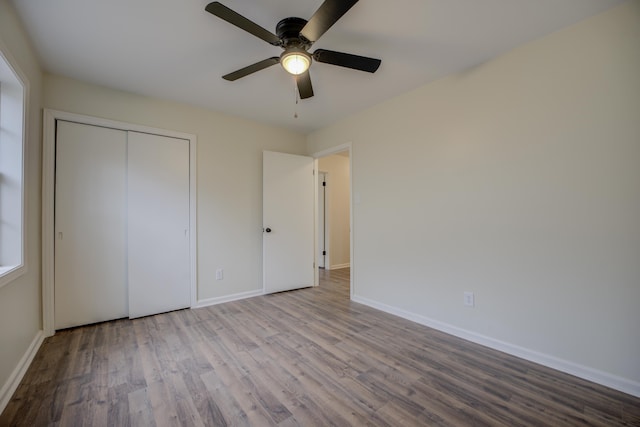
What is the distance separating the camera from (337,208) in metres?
5.62

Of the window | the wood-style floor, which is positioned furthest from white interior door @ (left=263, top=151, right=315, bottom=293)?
the window

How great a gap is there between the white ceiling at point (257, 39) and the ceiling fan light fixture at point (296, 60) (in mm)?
232

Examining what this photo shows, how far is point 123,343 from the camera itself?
90.8 inches

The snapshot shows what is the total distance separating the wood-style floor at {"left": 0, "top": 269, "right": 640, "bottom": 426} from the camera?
146 cm

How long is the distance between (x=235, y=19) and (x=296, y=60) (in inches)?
18.4

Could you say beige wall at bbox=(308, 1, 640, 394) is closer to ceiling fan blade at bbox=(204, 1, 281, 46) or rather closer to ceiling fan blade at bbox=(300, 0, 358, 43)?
ceiling fan blade at bbox=(300, 0, 358, 43)

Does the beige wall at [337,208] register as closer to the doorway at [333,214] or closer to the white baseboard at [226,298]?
the doorway at [333,214]

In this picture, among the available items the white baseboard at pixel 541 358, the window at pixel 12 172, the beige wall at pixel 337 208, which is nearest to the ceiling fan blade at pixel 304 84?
the window at pixel 12 172

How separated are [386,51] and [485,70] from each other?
34.9 inches

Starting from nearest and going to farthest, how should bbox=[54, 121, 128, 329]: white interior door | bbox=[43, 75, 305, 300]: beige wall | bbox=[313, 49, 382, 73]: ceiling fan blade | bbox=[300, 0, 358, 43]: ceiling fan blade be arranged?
1. bbox=[300, 0, 358, 43]: ceiling fan blade
2. bbox=[313, 49, 382, 73]: ceiling fan blade
3. bbox=[54, 121, 128, 329]: white interior door
4. bbox=[43, 75, 305, 300]: beige wall

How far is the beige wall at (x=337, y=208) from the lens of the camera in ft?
18.1

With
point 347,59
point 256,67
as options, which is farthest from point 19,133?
point 347,59

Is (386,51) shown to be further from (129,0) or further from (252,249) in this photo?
(252,249)

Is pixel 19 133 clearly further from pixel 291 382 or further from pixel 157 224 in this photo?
pixel 291 382
